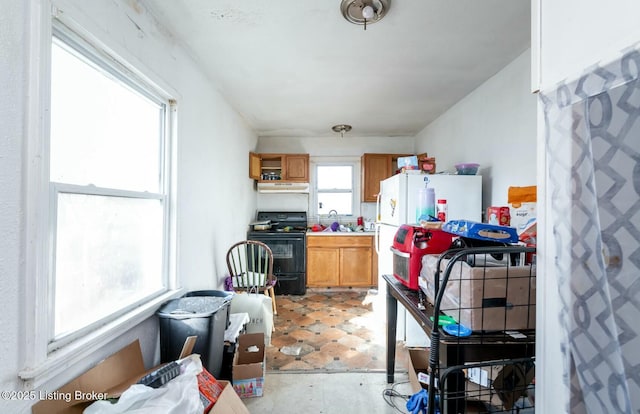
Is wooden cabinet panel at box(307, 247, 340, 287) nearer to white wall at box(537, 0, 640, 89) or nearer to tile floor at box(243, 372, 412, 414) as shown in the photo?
tile floor at box(243, 372, 412, 414)

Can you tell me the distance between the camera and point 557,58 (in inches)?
30.9

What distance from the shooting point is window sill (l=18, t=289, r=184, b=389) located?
915 mm

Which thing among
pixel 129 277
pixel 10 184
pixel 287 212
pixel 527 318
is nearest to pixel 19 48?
pixel 10 184

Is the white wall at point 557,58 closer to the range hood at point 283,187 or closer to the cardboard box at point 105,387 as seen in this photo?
the cardboard box at point 105,387

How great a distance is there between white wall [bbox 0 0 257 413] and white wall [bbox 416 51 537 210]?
2475mm

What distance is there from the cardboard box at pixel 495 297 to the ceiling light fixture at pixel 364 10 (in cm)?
145

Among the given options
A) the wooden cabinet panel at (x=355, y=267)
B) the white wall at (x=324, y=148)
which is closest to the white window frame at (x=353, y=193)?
the white wall at (x=324, y=148)

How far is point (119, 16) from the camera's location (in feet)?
4.40

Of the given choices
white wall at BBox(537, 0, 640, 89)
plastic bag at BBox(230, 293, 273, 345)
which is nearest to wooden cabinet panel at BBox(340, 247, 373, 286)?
plastic bag at BBox(230, 293, 273, 345)

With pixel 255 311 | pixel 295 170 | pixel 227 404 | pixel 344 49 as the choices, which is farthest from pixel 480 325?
pixel 295 170

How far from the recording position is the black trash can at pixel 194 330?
153cm

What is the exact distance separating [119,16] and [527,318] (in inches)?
91.4

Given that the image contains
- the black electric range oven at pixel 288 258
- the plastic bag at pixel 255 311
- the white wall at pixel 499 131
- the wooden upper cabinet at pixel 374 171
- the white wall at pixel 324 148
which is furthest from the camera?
the white wall at pixel 324 148

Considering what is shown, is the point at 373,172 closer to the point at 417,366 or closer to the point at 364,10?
the point at 364,10
